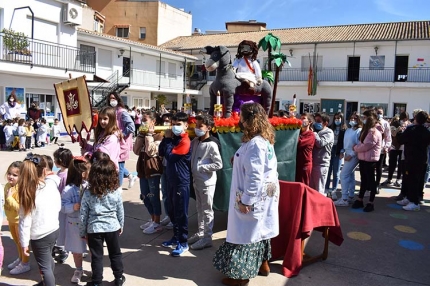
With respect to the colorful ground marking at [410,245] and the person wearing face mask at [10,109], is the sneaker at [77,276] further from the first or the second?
the person wearing face mask at [10,109]

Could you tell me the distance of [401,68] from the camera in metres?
25.8

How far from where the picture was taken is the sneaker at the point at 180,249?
172 inches

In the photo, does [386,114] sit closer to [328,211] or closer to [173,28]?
[173,28]

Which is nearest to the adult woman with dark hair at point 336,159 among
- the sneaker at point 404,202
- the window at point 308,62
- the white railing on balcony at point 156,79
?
the sneaker at point 404,202

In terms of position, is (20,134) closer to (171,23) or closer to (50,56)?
(50,56)

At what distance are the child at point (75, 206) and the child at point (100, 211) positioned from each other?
34 cm

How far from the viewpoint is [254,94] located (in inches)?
234

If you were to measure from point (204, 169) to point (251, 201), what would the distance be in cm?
109

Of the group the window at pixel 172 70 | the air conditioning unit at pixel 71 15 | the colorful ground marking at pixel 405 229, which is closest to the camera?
the colorful ground marking at pixel 405 229

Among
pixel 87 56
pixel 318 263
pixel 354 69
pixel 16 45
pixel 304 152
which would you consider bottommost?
pixel 318 263

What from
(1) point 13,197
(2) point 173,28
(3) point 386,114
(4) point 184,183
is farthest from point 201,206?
(2) point 173,28

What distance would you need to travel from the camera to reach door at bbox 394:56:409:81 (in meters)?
25.6

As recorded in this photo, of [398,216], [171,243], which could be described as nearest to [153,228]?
[171,243]

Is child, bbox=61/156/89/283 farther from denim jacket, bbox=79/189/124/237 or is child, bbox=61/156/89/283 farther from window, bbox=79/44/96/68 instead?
window, bbox=79/44/96/68
